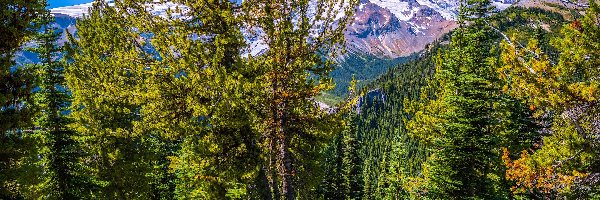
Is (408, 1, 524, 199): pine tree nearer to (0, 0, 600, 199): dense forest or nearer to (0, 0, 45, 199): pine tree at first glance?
(0, 0, 600, 199): dense forest

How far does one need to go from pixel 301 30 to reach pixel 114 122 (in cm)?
1297

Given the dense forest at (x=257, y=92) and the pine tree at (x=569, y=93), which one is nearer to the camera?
the dense forest at (x=257, y=92)

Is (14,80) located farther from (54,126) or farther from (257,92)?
(54,126)

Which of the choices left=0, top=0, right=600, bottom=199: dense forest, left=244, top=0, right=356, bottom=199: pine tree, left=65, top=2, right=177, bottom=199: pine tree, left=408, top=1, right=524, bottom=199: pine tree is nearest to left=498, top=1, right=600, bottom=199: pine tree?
left=0, top=0, right=600, bottom=199: dense forest

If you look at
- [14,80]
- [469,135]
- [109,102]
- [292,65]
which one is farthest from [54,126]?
[469,135]

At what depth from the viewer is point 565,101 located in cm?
1195

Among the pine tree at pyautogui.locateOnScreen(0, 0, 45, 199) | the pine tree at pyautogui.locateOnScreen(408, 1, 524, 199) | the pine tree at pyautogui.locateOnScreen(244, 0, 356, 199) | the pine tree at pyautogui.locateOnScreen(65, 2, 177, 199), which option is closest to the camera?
the pine tree at pyautogui.locateOnScreen(0, 0, 45, 199)

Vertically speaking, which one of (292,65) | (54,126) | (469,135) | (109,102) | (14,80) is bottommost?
(469,135)

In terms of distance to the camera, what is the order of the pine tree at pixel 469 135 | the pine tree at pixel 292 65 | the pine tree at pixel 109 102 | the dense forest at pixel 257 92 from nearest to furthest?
the dense forest at pixel 257 92
the pine tree at pixel 109 102
the pine tree at pixel 292 65
the pine tree at pixel 469 135

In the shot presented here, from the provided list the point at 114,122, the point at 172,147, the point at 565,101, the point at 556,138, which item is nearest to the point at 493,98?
the point at 556,138

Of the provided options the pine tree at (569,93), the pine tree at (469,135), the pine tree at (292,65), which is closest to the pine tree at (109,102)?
the pine tree at (292,65)

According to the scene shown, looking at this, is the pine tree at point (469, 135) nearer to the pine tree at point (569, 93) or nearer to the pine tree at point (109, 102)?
the pine tree at point (569, 93)

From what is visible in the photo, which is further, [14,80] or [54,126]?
[54,126]

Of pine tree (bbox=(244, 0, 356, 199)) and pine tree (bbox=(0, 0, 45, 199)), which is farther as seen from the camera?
pine tree (bbox=(244, 0, 356, 199))
